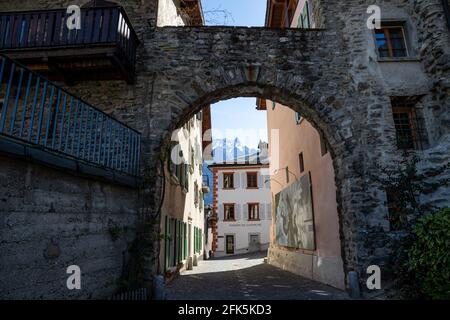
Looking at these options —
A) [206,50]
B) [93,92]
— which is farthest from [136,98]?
[206,50]

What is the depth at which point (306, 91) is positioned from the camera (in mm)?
7391

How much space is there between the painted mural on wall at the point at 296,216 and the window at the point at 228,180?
38.2 feet

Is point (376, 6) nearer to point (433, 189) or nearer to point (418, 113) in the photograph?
point (418, 113)

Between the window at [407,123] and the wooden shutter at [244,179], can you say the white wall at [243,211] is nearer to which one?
the wooden shutter at [244,179]

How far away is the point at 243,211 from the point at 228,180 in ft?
9.53

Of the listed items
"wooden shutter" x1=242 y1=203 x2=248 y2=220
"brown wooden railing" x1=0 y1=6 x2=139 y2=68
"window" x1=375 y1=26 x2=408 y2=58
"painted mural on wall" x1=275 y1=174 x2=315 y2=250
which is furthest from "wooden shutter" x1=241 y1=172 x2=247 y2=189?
"brown wooden railing" x1=0 y1=6 x2=139 y2=68

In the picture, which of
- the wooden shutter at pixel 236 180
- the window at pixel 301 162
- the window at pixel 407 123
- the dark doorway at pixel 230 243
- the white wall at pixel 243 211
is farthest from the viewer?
the wooden shutter at pixel 236 180

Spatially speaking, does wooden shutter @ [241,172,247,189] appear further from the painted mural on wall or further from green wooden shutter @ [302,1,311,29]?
green wooden shutter @ [302,1,311,29]

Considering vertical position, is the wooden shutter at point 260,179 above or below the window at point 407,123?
above

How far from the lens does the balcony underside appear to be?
6273mm

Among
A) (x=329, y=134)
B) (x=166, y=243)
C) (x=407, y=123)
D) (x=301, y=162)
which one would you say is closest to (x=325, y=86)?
(x=329, y=134)

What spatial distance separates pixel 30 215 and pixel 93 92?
15.4 feet

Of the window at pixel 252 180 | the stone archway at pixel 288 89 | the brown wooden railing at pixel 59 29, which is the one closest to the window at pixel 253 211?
the window at pixel 252 180

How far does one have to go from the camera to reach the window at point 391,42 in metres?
7.80
